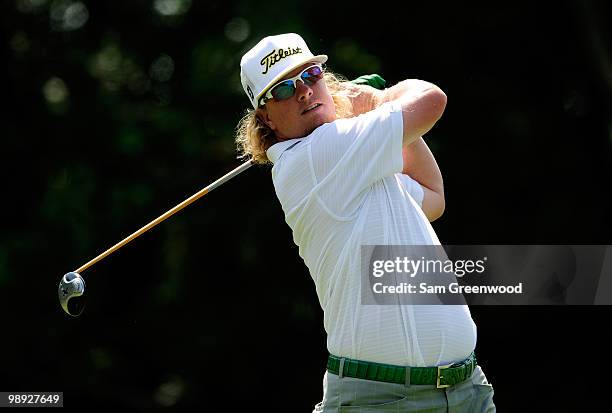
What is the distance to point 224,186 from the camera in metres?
9.02

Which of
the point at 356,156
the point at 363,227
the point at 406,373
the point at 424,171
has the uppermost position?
the point at 424,171

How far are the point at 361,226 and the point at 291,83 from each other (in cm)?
50

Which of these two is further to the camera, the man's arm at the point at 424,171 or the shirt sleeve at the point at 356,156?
the man's arm at the point at 424,171

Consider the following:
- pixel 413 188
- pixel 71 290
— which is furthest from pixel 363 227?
pixel 71 290

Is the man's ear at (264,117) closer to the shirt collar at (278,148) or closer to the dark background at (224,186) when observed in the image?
the shirt collar at (278,148)

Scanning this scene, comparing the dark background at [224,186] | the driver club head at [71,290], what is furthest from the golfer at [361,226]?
the dark background at [224,186]

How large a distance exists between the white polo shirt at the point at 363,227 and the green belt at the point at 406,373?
2cm

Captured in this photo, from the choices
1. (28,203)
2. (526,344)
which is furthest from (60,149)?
(526,344)

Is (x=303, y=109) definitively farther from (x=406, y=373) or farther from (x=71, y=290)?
(x=71, y=290)

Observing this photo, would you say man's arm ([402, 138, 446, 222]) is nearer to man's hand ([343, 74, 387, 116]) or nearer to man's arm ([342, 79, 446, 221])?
man's arm ([342, 79, 446, 221])

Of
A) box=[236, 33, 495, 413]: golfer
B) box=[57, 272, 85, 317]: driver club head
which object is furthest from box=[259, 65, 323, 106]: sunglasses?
box=[57, 272, 85, 317]: driver club head

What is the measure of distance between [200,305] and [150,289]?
67cm

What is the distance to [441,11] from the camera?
8.98m

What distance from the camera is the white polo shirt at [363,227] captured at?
130 inches
